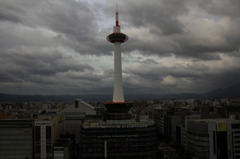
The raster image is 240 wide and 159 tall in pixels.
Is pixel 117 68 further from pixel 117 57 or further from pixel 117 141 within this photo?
pixel 117 141

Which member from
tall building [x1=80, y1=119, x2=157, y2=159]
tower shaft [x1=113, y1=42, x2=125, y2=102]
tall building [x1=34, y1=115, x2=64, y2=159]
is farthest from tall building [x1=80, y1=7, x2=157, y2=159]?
tower shaft [x1=113, y1=42, x2=125, y2=102]

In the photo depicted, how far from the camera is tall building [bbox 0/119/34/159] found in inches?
3068

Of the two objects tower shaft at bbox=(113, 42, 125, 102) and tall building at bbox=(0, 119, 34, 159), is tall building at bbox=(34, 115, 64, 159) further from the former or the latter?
tower shaft at bbox=(113, 42, 125, 102)

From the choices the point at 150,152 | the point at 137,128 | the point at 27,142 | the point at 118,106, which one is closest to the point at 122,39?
the point at 118,106

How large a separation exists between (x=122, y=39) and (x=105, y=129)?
130ft

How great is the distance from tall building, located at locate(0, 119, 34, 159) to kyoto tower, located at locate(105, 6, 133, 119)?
29.7 m

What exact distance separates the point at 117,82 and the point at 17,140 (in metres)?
42.7

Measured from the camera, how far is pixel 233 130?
76.4 meters

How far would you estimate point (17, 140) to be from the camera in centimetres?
7869

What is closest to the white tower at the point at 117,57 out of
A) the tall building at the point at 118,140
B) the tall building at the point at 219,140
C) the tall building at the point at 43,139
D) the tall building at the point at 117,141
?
the tall building at the point at 118,140

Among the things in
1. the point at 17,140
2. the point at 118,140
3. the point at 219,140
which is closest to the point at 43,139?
the point at 17,140

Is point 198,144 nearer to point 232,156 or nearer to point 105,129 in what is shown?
point 232,156

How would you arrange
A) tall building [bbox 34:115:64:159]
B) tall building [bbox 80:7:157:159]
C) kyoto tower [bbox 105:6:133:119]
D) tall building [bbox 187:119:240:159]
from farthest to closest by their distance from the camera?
kyoto tower [bbox 105:6:133:119] < tall building [bbox 34:115:64:159] < tall building [bbox 80:7:157:159] < tall building [bbox 187:119:240:159]

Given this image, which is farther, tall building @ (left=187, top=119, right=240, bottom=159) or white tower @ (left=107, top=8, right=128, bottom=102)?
white tower @ (left=107, top=8, right=128, bottom=102)
